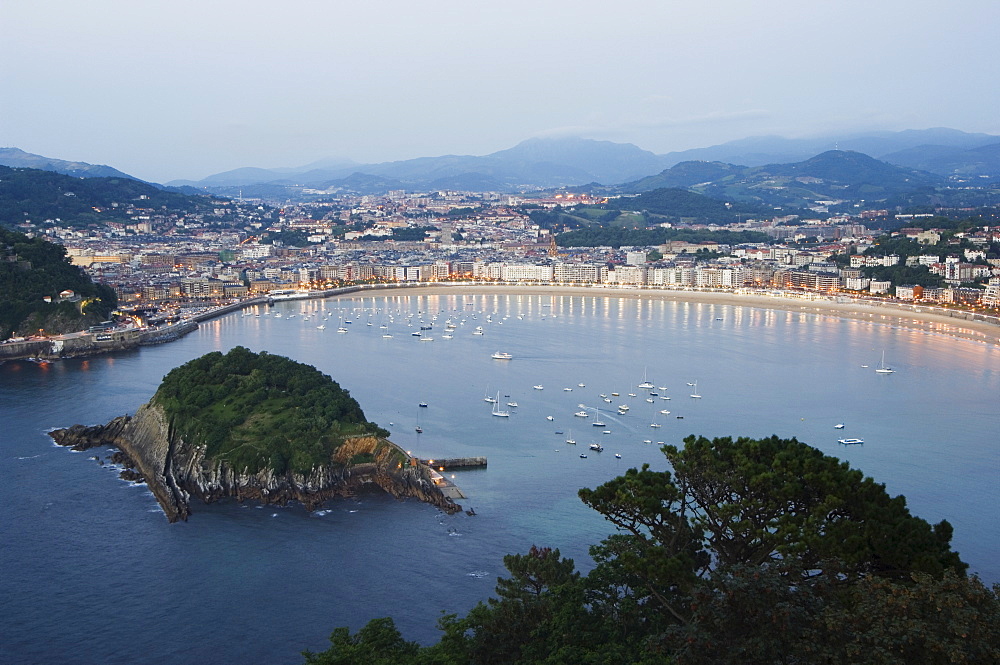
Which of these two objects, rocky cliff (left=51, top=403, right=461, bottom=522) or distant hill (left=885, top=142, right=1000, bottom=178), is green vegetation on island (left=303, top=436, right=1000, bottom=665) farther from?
distant hill (left=885, top=142, right=1000, bottom=178)

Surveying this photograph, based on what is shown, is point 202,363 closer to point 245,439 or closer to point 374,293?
point 245,439

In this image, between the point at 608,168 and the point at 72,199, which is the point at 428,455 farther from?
the point at 608,168

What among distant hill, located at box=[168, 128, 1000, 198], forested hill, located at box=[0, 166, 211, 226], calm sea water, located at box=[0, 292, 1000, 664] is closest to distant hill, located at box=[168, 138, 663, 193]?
distant hill, located at box=[168, 128, 1000, 198]

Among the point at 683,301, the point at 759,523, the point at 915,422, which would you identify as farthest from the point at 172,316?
the point at 759,523

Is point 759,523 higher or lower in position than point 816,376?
higher

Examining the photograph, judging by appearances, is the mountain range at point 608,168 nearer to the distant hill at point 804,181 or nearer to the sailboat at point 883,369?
the distant hill at point 804,181

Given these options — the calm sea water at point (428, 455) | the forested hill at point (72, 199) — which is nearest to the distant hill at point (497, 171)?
the forested hill at point (72, 199)
